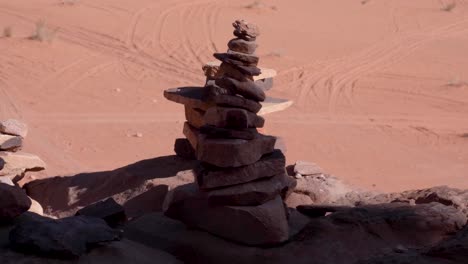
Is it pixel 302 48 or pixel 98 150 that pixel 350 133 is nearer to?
pixel 98 150

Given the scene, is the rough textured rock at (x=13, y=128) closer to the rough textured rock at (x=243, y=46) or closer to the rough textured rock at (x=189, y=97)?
the rough textured rock at (x=189, y=97)

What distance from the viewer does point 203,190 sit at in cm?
678

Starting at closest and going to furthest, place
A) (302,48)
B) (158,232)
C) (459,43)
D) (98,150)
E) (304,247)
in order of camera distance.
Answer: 1. (304,247)
2. (158,232)
3. (98,150)
4. (302,48)
5. (459,43)

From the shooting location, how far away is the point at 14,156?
9.90 m

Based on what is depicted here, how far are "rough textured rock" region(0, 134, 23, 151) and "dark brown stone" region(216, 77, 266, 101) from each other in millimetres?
4772

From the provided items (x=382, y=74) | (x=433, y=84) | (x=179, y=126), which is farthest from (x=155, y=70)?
(x=433, y=84)

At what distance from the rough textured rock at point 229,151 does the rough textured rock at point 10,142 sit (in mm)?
4684

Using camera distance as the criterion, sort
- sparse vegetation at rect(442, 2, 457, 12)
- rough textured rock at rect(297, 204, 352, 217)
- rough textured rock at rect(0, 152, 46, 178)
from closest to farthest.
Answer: rough textured rock at rect(297, 204, 352, 217) → rough textured rock at rect(0, 152, 46, 178) → sparse vegetation at rect(442, 2, 457, 12)

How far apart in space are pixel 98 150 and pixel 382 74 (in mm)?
8205

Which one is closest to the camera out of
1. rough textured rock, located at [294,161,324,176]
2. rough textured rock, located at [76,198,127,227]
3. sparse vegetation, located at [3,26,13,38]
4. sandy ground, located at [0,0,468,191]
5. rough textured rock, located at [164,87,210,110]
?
rough textured rock, located at [76,198,127,227]

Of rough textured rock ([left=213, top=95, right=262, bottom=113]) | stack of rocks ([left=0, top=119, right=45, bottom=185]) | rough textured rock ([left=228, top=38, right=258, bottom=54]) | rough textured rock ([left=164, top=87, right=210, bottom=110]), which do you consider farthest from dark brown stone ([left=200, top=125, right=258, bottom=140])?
stack of rocks ([left=0, top=119, right=45, bottom=185])

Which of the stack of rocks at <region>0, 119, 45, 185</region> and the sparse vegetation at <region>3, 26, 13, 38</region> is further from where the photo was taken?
the sparse vegetation at <region>3, 26, 13, 38</region>

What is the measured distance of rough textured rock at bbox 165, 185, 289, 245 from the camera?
256 inches

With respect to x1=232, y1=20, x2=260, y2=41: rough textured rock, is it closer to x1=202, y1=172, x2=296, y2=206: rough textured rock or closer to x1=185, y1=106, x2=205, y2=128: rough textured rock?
x1=202, y1=172, x2=296, y2=206: rough textured rock
